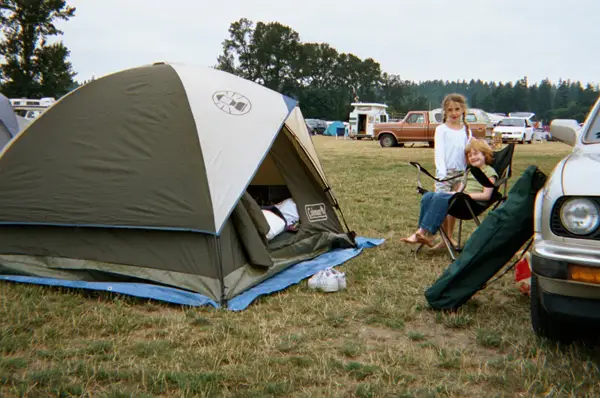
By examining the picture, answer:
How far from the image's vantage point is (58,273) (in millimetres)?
4387

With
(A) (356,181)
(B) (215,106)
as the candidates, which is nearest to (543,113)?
(A) (356,181)

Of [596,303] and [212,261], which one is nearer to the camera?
[596,303]

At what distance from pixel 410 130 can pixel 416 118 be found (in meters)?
0.60

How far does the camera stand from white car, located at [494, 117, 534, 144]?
29141 mm

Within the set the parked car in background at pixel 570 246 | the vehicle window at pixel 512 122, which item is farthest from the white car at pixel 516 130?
the parked car in background at pixel 570 246

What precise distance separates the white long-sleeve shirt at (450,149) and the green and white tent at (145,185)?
5.66ft

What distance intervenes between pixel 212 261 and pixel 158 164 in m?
0.86

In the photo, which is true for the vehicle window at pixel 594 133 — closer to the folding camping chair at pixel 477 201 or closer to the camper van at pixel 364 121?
the folding camping chair at pixel 477 201

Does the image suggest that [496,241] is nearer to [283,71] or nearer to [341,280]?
[341,280]

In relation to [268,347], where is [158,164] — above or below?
above

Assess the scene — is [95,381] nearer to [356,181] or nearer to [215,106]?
[215,106]

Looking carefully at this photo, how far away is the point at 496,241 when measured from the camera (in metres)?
3.39

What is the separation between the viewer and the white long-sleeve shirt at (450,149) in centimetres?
560

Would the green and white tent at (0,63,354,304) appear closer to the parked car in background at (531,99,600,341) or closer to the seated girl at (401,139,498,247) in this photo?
the seated girl at (401,139,498,247)
